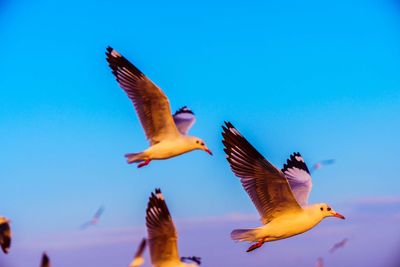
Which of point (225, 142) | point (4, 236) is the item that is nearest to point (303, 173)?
point (225, 142)

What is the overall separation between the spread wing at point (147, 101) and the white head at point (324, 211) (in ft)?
9.86

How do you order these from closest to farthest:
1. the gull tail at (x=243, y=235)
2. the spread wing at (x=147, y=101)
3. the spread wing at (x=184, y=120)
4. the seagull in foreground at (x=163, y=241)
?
the gull tail at (x=243, y=235), the seagull in foreground at (x=163, y=241), the spread wing at (x=147, y=101), the spread wing at (x=184, y=120)

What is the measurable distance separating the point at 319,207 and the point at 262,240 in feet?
2.93

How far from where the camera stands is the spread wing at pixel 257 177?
302 inches

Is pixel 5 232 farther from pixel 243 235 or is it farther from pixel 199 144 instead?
pixel 243 235

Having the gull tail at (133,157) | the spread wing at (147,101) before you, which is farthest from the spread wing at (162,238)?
the spread wing at (147,101)

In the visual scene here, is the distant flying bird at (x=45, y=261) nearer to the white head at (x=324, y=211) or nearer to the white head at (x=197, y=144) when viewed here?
the white head at (x=324, y=211)

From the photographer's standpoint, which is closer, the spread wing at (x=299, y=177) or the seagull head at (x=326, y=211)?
the seagull head at (x=326, y=211)

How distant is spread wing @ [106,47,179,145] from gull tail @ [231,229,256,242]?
2.97 m

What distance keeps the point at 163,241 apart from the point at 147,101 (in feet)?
7.81

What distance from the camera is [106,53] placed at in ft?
35.3

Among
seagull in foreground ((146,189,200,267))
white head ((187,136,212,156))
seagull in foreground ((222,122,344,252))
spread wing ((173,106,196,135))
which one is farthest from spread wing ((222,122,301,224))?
spread wing ((173,106,196,135))

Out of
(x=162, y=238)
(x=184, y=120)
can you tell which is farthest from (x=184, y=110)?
(x=162, y=238)

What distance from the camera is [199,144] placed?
10.6 meters
